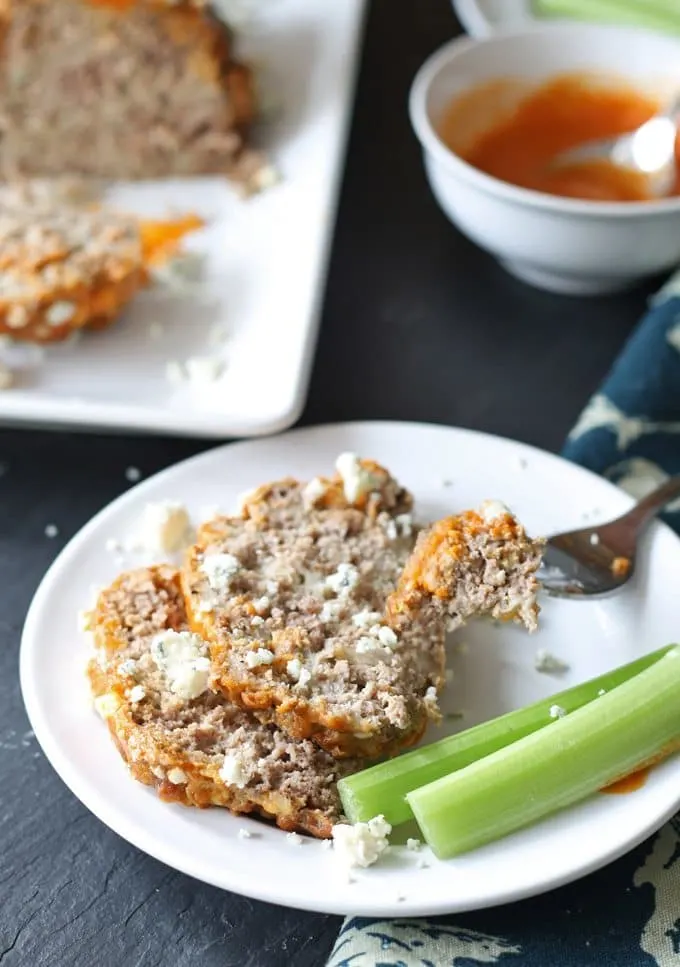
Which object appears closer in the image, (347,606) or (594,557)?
(347,606)

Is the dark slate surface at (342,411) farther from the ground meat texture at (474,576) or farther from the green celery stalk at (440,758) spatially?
the ground meat texture at (474,576)

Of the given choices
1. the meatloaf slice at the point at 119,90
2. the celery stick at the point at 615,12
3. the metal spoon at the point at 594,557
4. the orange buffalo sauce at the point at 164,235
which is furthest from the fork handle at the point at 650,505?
the celery stick at the point at 615,12

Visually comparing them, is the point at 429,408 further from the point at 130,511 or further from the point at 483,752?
the point at 483,752

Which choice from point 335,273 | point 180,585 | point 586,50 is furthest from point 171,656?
point 586,50

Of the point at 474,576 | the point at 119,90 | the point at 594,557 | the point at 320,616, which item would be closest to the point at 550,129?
the point at 119,90

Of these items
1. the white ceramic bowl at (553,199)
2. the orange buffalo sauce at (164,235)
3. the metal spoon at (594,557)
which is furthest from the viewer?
the orange buffalo sauce at (164,235)

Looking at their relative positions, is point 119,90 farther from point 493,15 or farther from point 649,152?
point 649,152
